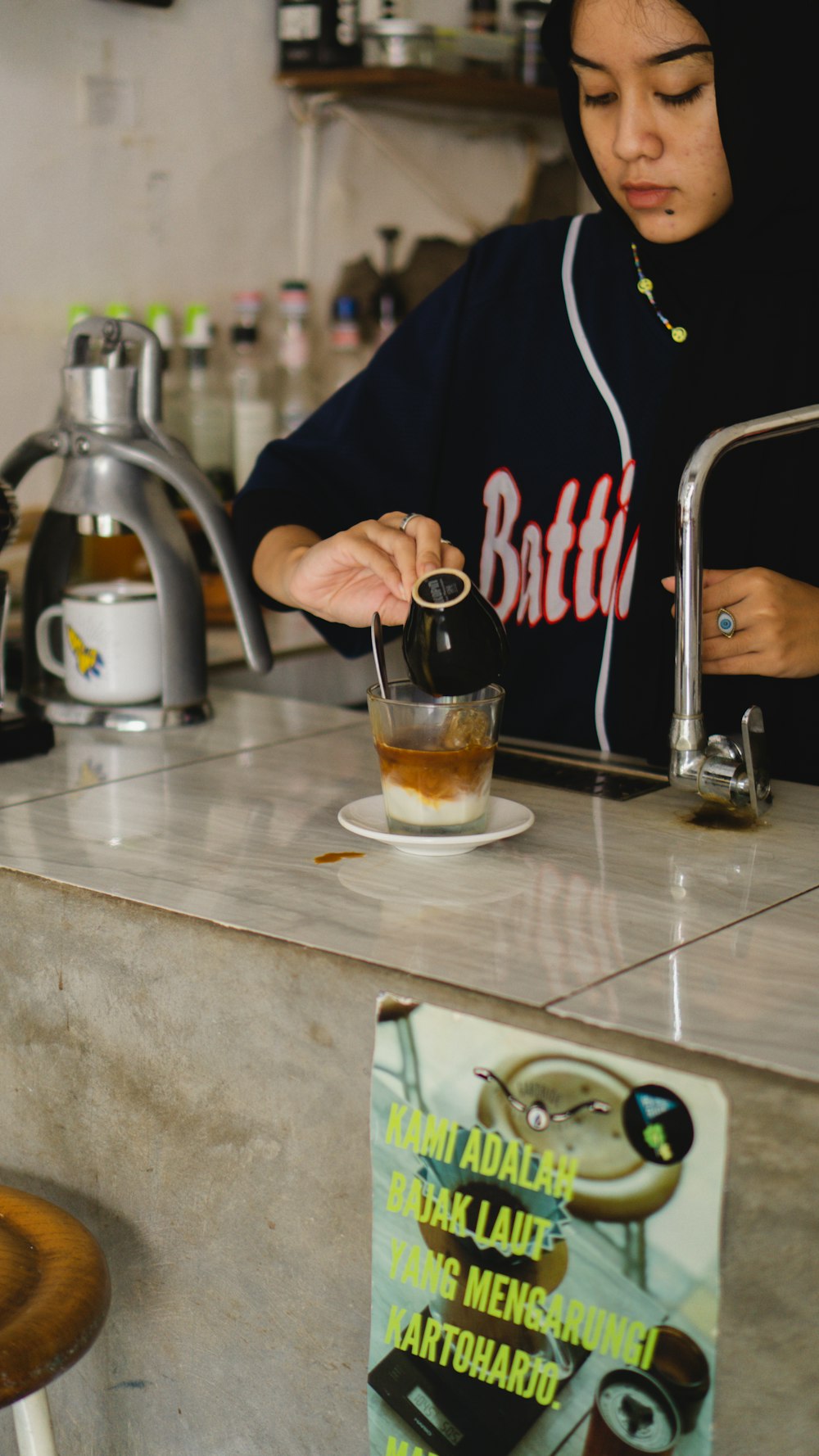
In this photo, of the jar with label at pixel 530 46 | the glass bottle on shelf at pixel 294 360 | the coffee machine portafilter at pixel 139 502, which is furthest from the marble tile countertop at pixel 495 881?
the jar with label at pixel 530 46

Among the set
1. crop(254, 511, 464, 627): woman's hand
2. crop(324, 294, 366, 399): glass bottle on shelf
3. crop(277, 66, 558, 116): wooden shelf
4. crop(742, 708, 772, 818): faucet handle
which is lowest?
crop(742, 708, 772, 818): faucet handle

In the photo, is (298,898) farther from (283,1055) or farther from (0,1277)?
(0,1277)

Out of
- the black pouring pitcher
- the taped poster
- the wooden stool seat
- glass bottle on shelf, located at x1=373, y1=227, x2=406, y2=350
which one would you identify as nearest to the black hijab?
the black pouring pitcher

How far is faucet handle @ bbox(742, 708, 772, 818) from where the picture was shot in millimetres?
1095

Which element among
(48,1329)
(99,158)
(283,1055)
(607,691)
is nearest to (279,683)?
(607,691)

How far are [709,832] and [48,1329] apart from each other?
1.94ft

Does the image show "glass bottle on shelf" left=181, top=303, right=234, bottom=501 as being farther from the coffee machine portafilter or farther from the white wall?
the coffee machine portafilter

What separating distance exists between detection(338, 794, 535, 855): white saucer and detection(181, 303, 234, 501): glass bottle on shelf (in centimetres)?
120

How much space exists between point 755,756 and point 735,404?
43cm

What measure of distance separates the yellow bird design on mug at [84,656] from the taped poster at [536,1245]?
713mm

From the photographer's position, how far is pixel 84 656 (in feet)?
4.76

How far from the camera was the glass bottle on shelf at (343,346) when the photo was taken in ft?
8.02

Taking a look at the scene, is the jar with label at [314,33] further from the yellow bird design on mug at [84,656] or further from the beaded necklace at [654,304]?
the yellow bird design on mug at [84,656]

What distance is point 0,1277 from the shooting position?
82 cm
